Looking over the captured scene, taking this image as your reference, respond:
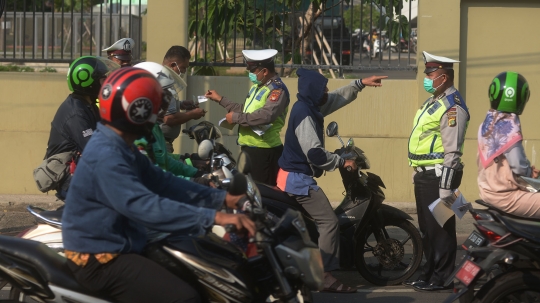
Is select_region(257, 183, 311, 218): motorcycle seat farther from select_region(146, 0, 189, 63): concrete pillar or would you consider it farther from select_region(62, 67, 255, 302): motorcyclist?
select_region(146, 0, 189, 63): concrete pillar

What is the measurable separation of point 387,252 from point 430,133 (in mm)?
1028

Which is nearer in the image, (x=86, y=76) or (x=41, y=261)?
(x=41, y=261)

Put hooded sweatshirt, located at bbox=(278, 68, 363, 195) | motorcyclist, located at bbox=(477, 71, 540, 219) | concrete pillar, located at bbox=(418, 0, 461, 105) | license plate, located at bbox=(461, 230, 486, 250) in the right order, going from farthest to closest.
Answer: concrete pillar, located at bbox=(418, 0, 461, 105) < hooded sweatshirt, located at bbox=(278, 68, 363, 195) < motorcyclist, located at bbox=(477, 71, 540, 219) < license plate, located at bbox=(461, 230, 486, 250)

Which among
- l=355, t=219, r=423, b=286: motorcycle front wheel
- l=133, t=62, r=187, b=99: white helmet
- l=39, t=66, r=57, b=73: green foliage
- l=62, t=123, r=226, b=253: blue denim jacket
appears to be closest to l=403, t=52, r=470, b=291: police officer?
l=355, t=219, r=423, b=286: motorcycle front wheel

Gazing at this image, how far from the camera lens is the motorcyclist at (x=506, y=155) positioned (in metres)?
4.77

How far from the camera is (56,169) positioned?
210 inches

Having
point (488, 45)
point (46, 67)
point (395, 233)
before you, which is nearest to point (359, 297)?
point (395, 233)

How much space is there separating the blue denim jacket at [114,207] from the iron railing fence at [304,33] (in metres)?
6.02

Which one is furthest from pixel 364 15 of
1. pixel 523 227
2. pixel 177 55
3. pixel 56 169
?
pixel 523 227

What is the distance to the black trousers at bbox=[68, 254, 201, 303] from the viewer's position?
342cm

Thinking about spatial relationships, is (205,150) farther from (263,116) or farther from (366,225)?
(366,225)

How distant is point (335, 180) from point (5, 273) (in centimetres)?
624

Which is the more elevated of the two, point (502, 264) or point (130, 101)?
point (130, 101)

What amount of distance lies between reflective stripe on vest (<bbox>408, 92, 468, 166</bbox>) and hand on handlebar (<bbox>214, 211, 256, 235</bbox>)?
304 centimetres
